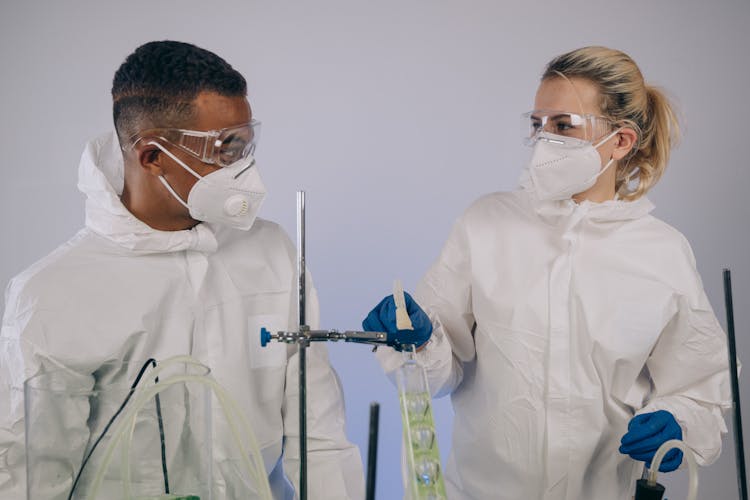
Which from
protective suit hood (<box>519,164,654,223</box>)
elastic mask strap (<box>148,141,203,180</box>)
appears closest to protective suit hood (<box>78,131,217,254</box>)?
elastic mask strap (<box>148,141,203,180</box>)

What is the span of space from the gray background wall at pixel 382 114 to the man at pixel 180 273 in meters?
0.91

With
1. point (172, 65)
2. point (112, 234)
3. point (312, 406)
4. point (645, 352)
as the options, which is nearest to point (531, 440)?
point (645, 352)

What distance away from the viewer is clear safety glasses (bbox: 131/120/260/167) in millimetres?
1489

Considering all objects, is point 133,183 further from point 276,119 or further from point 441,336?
point 276,119

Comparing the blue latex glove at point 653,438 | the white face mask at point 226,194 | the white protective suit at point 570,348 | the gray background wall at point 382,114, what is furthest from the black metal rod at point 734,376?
the gray background wall at point 382,114

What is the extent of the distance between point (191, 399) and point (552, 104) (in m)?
1.04

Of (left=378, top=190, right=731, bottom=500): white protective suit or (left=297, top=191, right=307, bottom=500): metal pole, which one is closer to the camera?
(left=297, top=191, right=307, bottom=500): metal pole

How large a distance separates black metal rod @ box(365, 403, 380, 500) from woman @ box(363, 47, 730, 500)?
681 millimetres

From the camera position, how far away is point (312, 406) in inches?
61.7

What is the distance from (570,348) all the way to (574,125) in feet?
1.58

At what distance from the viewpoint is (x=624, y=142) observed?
1.74m

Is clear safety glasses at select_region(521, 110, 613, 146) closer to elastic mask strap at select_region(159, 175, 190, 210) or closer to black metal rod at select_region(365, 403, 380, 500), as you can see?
elastic mask strap at select_region(159, 175, 190, 210)

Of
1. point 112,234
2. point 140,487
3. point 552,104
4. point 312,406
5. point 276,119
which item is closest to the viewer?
point 140,487

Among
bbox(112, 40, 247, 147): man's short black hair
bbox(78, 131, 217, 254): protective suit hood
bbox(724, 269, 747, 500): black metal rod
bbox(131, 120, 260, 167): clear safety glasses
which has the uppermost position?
bbox(112, 40, 247, 147): man's short black hair
